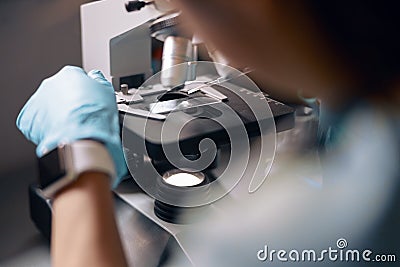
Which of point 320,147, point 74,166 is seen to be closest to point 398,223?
point 320,147

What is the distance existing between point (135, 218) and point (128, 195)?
5 cm

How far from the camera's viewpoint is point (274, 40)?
78 centimetres

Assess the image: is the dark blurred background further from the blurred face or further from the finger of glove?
the blurred face

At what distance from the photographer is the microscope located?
3.03ft

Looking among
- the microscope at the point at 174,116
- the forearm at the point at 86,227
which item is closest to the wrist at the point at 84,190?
the forearm at the point at 86,227

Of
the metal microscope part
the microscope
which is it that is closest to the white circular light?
the microscope

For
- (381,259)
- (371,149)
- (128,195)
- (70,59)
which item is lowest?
(381,259)

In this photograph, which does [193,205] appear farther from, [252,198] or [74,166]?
[74,166]

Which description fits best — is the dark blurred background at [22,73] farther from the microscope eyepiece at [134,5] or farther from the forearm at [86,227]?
the forearm at [86,227]

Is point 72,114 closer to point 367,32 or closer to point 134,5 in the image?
point 134,5

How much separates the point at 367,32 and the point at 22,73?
2.03 ft

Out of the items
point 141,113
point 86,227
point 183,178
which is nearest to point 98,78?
point 141,113

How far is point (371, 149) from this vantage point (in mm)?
959

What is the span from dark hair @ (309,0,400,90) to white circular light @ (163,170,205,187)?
1.14ft
